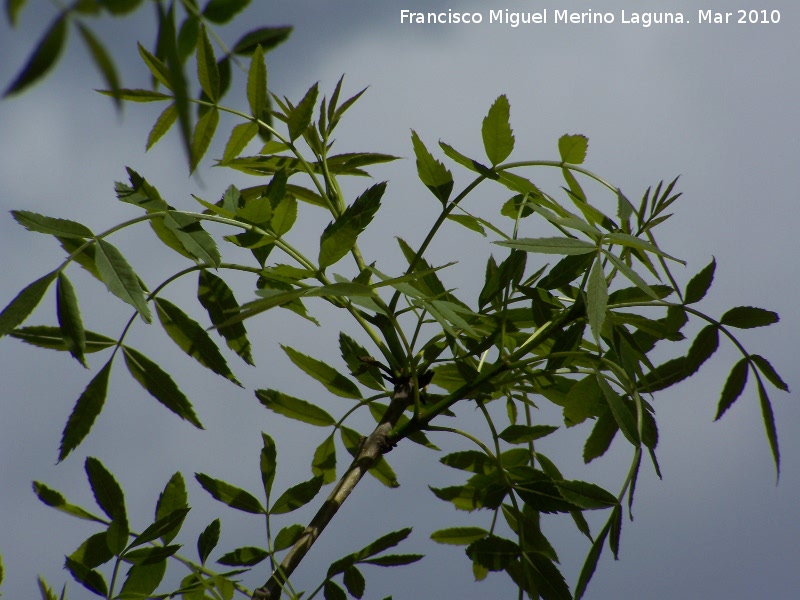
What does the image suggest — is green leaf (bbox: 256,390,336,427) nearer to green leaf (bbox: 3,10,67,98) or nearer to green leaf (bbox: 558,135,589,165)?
green leaf (bbox: 558,135,589,165)

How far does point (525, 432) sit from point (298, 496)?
0.32 meters

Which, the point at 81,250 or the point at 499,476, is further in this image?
the point at 499,476

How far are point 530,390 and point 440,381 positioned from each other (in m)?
0.14

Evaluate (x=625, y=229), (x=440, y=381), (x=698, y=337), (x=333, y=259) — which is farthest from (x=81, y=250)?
(x=698, y=337)

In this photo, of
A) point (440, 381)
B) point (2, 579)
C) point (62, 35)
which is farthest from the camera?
point (440, 381)

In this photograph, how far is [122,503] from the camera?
37.3 inches

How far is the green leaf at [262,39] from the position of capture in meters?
1.04

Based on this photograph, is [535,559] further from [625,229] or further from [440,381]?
[625,229]

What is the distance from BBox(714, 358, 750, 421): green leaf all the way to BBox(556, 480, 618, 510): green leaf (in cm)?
24

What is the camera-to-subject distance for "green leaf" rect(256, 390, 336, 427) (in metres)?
1.09

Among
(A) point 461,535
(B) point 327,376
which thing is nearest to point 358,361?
(B) point 327,376

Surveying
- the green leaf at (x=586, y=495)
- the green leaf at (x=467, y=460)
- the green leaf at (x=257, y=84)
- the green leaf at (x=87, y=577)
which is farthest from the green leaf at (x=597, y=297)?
the green leaf at (x=87, y=577)

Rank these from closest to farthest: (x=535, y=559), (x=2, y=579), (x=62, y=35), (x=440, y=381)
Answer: (x=62, y=35), (x=2, y=579), (x=535, y=559), (x=440, y=381)

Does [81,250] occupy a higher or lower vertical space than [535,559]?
higher
